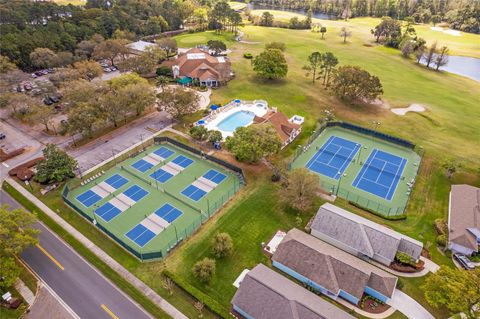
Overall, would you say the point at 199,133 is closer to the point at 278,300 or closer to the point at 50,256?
the point at 50,256

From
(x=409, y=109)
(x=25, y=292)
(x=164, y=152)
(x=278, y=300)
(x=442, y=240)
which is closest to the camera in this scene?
(x=278, y=300)

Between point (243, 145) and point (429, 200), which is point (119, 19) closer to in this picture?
point (243, 145)

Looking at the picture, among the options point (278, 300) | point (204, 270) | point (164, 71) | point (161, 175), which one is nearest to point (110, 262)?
point (204, 270)

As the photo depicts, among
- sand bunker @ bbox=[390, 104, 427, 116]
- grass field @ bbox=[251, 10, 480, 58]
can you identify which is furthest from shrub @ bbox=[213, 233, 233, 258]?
grass field @ bbox=[251, 10, 480, 58]

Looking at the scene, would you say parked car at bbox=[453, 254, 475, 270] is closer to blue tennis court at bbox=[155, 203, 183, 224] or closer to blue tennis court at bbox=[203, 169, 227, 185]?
blue tennis court at bbox=[203, 169, 227, 185]

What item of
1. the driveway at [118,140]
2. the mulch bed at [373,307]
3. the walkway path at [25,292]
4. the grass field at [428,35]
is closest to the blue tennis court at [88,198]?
the driveway at [118,140]

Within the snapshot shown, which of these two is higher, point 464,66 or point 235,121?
point 464,66

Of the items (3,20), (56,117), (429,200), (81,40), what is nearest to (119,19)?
(81,40)
